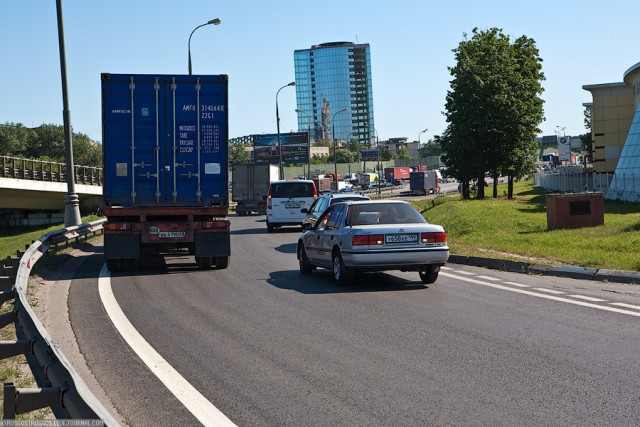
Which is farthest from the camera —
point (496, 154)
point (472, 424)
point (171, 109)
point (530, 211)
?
point (496, 154)

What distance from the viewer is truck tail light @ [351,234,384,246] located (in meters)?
14.3

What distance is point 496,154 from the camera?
53844 millimetres

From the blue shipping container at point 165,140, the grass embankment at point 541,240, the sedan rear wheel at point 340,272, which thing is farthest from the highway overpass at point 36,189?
the sedan rear wheel at point 340,272

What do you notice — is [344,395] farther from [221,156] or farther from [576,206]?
[576,206]

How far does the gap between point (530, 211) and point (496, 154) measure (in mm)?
18831

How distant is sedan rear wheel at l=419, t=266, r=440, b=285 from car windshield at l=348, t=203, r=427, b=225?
2.74ft

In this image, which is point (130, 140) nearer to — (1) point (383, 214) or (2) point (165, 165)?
(2) point (165, 165)

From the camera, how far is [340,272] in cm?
1477

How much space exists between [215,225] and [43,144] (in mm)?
115031

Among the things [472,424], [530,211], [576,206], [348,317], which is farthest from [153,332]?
[530,211]

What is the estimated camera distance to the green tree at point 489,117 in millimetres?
52844

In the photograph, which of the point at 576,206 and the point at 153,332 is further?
the point at 576,206

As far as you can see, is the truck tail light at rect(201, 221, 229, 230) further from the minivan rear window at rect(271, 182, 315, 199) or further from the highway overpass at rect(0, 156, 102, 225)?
the highway overpass at rect(0, 156, 102, 225)

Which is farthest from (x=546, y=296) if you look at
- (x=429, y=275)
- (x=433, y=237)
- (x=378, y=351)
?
(x=378, y=351)
